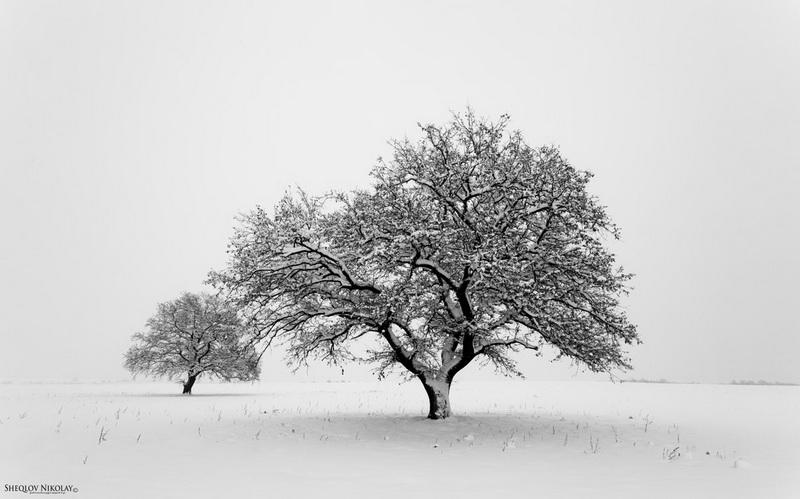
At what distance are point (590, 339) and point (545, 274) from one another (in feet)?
10.6

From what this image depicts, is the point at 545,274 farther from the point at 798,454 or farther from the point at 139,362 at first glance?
the point at 139,362

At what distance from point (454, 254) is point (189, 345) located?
34.7 metres

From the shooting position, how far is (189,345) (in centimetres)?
4494

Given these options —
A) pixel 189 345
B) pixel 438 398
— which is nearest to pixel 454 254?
pixel 438 398

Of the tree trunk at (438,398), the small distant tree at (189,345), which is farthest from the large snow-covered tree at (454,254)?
the small distant tree at (189,345)

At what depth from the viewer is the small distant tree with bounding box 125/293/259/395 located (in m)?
44.2

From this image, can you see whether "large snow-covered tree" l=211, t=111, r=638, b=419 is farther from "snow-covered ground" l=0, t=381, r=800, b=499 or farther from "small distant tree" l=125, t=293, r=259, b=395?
"small distant tree" l=125, t=293, r=259, b=395

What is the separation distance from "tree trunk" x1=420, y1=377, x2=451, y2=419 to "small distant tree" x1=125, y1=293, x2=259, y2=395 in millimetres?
26869

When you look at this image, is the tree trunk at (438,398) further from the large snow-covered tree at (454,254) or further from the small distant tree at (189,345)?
the small distant tree at (189,345)

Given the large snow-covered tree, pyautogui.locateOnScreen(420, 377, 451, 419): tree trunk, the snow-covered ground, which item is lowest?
the snow-covered ground

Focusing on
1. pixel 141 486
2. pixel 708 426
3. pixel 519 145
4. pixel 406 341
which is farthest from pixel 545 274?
pixel 141 486

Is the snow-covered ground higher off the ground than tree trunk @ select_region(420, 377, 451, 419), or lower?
lower

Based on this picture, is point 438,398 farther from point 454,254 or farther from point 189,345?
point 189,345

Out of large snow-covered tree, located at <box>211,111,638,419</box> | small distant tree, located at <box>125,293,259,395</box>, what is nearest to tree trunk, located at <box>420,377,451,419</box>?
large snow-covered tree, located at <box>211,111,638,419</box>
